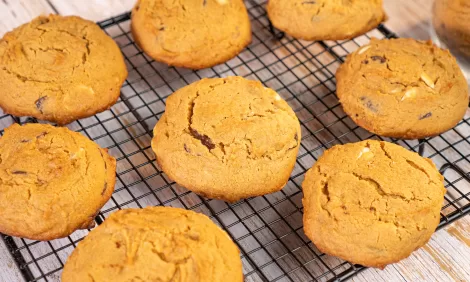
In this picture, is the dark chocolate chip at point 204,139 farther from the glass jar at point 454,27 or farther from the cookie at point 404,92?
the glass jar at point 454,27

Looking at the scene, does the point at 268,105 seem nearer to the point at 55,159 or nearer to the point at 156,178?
the point at 156,178

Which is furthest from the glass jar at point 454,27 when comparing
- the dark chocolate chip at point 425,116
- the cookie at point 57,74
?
the cookie at point 57,74

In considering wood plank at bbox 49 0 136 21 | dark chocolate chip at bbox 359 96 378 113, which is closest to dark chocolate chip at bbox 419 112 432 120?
dark chocolate chip at bbox 359 96 378 113

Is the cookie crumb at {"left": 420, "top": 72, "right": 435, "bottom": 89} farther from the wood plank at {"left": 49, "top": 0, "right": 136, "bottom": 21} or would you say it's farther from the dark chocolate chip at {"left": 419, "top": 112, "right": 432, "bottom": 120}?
the wood plank at {"left": 49, "top": 0, "right": 136, "bottom": 21}

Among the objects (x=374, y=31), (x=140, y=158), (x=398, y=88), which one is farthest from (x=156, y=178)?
(x=374, y=31)

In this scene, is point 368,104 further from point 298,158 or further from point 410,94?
point 298,158
